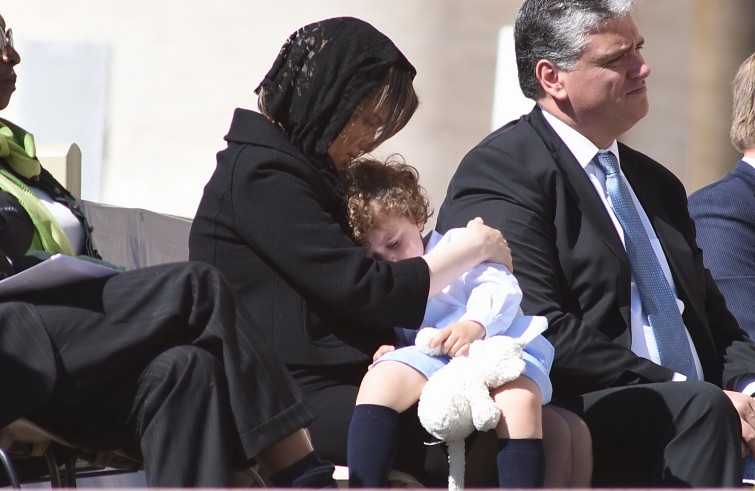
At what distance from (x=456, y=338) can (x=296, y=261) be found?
0.39 metres

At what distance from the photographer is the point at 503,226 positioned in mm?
3404

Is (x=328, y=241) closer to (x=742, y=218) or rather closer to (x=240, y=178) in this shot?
(x=240, y=178)

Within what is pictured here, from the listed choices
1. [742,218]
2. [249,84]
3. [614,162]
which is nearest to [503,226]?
[614,162]

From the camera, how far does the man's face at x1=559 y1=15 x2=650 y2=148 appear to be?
Answer: 3.64 metres

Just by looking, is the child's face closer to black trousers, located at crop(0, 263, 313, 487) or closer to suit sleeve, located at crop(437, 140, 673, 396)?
suit sleeve, located at crop(437, 140, 673, 396)

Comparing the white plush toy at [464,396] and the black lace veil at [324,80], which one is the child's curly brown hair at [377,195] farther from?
the white plush toy at [464,396]

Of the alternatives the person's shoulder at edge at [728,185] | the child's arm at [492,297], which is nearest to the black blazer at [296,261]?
the child's arm at [492,297]

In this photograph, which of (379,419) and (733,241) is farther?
(733,241)

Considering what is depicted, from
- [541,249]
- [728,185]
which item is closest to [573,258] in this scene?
[541,249]

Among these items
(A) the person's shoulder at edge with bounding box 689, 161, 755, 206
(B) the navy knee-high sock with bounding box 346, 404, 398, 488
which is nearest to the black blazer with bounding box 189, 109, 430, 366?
(B) the navy knee-high sock with bounding box 346, 404, 398, 488

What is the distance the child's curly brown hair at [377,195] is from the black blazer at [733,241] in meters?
1.21

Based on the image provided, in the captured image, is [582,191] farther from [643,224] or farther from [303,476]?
[303,476]

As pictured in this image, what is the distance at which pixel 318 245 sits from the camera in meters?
2.98

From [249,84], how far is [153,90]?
464 mm
